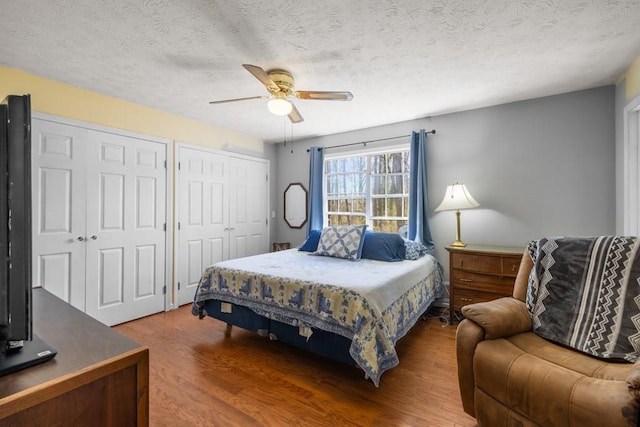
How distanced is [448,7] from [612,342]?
2.01 metres

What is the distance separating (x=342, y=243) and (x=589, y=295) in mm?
2144

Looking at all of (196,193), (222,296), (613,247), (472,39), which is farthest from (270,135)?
(613,247)

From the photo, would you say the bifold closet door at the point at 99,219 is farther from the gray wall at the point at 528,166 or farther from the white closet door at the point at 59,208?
the gray wall at the point at 528,166

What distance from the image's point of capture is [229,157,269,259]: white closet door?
4.40 meters

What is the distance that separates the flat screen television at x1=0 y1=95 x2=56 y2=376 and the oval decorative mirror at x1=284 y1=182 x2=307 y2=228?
4.08 m

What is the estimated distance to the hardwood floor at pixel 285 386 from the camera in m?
1.74

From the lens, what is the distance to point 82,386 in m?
0.77

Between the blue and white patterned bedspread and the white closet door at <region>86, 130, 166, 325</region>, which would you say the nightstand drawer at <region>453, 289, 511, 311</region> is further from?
the white closet door at <region>86, 130, 166, 325</region>

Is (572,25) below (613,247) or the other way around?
the other way around

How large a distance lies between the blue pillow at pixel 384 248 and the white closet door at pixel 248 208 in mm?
2051

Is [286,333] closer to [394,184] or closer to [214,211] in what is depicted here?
[214,211]

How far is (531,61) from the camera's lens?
233 centimetres

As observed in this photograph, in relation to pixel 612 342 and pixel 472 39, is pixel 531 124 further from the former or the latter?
pixel 612 342

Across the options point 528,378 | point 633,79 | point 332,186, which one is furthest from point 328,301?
point 633,79
